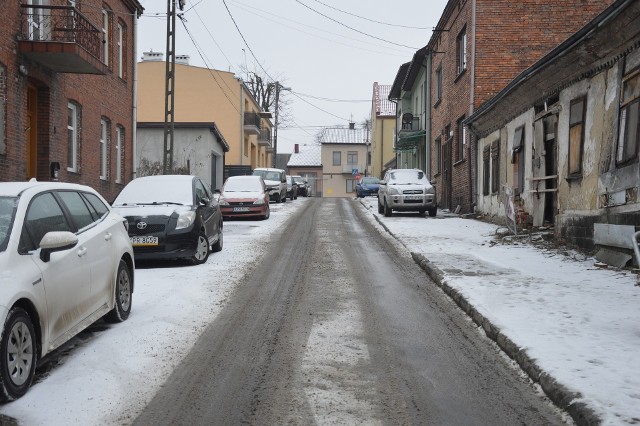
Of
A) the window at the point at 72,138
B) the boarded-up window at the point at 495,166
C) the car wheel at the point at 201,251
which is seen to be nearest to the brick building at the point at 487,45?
the boarded-up window at the point at 495,166

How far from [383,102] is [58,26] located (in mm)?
47411

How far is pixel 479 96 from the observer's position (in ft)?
68.2

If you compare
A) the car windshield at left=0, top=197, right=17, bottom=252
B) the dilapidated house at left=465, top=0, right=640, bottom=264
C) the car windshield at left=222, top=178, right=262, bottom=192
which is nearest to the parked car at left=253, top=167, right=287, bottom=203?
the car windshield at left=222, top=178, right=262, bottom=192

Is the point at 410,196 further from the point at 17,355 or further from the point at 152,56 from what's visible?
the point at 152,56

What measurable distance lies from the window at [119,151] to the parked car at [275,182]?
10.5 meters

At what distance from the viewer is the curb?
12.8ft

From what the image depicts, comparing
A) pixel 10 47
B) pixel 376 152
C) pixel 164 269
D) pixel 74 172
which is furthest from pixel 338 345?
pixel 376 152

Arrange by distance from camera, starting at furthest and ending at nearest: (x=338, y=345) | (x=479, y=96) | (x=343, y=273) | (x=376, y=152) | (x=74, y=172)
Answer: (x=376, y=152)
(x=479, y=96)
(x=74, y=172)
(x=343, y=273)
(x=338, y=345)

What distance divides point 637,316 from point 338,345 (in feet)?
10.1

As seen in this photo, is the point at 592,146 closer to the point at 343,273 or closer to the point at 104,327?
the point at 343,273

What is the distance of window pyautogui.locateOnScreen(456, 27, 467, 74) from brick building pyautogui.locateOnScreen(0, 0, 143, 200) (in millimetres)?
11994

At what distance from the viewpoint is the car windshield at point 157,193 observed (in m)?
11.1

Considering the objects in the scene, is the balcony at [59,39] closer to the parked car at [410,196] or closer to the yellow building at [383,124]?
the parked car at [410,196]

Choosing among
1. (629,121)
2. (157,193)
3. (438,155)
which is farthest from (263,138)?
(629,121)
